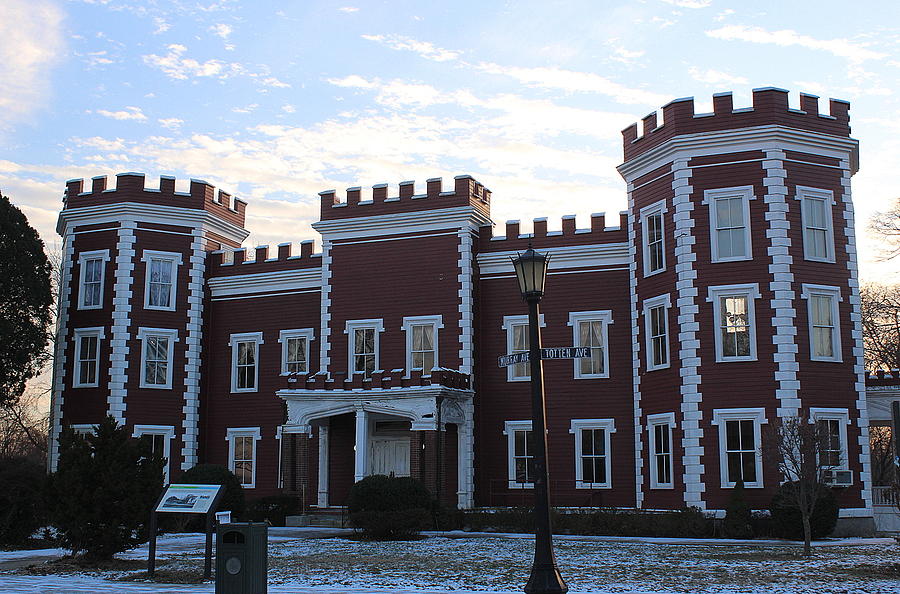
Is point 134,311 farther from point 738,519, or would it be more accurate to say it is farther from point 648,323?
point 738,519

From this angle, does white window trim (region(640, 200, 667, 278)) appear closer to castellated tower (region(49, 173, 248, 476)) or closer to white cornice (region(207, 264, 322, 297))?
white cornice (region(207, 264, 322, 297))

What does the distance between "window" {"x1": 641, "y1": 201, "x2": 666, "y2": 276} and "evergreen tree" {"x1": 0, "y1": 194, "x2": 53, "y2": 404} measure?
19713mm

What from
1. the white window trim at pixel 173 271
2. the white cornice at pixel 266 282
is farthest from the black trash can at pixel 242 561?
the white window trim at pixel 173 271

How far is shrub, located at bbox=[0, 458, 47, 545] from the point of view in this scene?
21.5 metres

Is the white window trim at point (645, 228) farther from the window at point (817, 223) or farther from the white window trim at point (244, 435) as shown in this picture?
the white window trim at point (244, 435)

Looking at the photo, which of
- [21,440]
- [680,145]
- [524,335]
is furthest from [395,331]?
[21,440]

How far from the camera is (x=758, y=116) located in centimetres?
2745

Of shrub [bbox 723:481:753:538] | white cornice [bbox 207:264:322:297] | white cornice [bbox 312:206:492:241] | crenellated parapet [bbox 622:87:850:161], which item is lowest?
shrub [bbox 723:481:753:538]

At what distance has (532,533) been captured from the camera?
88.4 ft

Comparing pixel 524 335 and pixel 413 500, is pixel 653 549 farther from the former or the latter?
pixel 524 335

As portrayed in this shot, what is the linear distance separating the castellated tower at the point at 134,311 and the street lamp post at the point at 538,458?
23934 millimetres

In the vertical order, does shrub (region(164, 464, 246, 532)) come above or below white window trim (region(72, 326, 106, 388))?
below

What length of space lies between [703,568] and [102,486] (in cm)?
1049

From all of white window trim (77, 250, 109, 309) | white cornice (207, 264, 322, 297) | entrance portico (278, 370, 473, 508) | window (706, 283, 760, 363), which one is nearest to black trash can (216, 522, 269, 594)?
entrance portico (278, 370, 473, 508)
